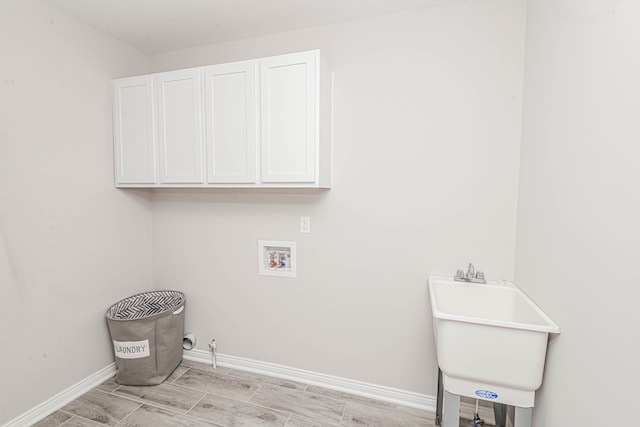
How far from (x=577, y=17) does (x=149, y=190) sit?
290 cm

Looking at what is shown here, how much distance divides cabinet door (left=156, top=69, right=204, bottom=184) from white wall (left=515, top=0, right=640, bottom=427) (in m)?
2.01

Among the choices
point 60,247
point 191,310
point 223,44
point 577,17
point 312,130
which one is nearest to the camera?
point 577,17

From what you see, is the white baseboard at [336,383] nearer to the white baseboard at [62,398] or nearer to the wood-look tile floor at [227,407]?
the wood-look tile floor at [227,407]

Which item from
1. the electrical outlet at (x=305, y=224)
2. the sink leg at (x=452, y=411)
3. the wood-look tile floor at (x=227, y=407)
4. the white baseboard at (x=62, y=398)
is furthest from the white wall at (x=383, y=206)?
the white baseboard at (x=62, y=398)

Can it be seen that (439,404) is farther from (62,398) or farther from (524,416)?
(62,398)

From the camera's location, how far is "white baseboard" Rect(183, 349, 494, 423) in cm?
187

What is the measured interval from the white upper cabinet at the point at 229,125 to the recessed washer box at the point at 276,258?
1.70ft

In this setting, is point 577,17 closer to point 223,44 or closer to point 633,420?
point 633,420

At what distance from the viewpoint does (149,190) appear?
2.48m

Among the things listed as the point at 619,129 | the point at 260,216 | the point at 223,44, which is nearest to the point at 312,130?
the point at 260,216

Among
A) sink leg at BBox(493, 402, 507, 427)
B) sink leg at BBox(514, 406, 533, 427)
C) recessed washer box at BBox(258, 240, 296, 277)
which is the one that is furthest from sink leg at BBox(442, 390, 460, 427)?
recessed washer box at BBox(258, 240, 296, 277)

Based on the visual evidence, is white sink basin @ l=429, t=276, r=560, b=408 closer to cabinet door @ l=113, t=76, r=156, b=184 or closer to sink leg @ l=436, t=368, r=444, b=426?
sink leg @ l=436, t=368, r=444, b=426

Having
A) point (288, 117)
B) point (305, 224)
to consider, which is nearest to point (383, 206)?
point (305, 224)

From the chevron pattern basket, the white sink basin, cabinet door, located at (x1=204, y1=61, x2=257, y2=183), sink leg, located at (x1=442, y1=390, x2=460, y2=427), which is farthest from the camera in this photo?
the chevron pattern basket
